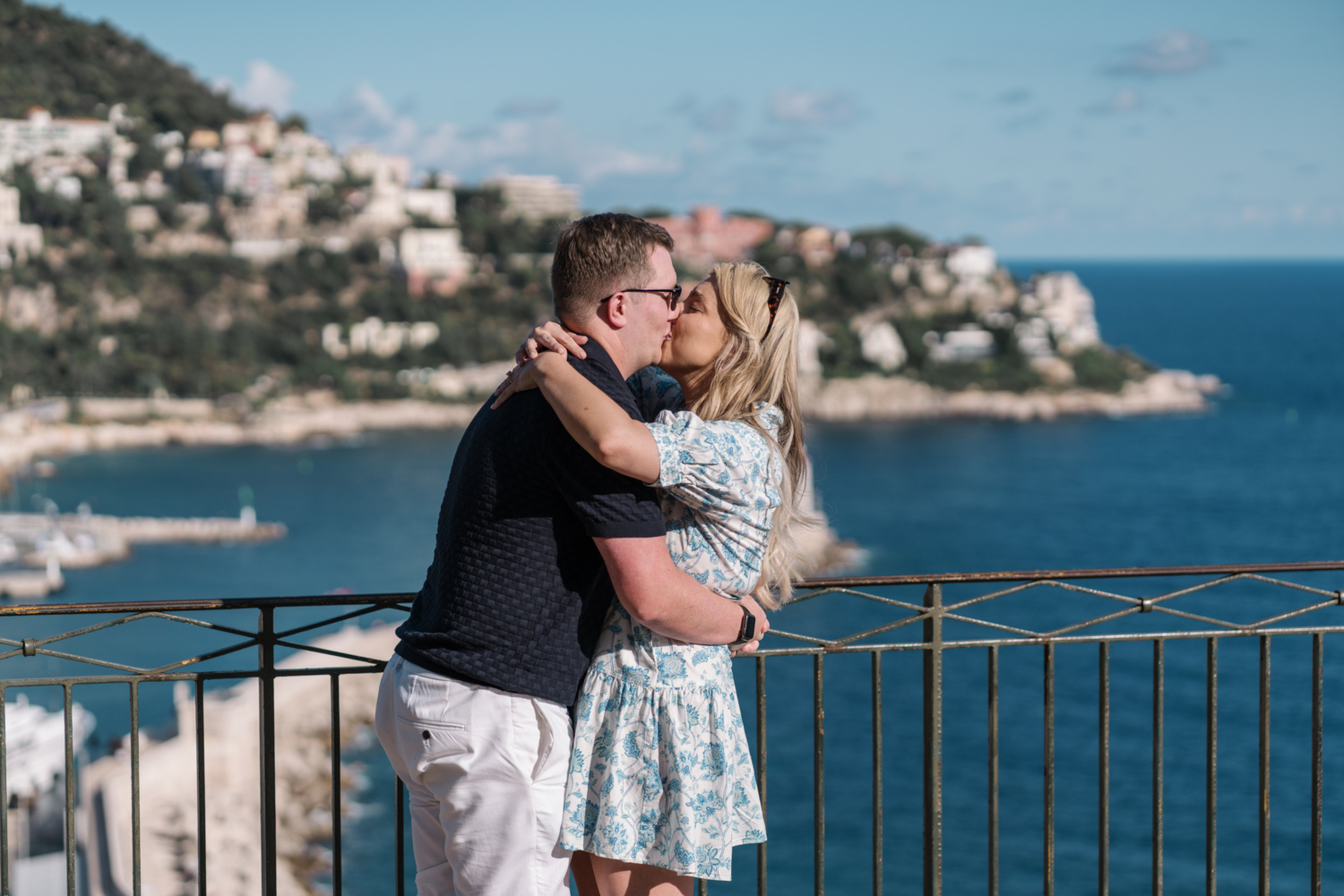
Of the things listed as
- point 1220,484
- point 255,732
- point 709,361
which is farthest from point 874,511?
point 709,361

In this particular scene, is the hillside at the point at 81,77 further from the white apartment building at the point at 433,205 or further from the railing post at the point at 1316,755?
the railing post at the point at 1316,755

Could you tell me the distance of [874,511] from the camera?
4394cm

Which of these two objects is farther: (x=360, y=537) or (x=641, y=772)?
(x=360, y=537)

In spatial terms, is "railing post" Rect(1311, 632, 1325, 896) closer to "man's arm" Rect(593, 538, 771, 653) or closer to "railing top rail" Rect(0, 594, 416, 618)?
"man's arm" Rect(593, 538, 771, 653)

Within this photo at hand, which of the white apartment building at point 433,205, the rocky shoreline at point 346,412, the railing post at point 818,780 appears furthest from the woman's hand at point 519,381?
the white apartment building at point 433,205

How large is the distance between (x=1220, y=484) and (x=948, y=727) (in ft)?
94.9

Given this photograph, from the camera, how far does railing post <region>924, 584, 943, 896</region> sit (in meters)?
2.09

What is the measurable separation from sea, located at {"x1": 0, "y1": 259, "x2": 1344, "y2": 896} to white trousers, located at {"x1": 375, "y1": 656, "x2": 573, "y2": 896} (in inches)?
40.4

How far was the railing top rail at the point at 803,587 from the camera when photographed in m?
1.79

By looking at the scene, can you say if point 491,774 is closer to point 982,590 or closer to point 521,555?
point 521,555

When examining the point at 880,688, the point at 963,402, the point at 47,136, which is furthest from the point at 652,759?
the point at 47,136

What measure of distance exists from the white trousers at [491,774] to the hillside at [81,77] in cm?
8985

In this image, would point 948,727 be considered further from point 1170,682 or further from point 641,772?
point 641,772

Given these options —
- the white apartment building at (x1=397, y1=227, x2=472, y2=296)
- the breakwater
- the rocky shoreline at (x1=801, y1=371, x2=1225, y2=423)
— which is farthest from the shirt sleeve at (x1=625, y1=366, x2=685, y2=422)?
the white apartment building at (x1=397, y1=227, x2=472, y2=296)
